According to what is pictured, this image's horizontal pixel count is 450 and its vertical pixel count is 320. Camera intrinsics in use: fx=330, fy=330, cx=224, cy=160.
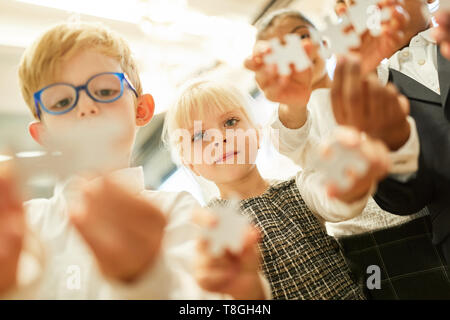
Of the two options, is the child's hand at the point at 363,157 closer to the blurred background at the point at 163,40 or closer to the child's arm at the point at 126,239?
the child's arm at the point at 126,239

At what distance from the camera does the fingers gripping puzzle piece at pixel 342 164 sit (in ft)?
1.01

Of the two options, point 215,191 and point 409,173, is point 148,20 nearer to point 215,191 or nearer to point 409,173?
point 215,191

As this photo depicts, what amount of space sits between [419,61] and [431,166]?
0.23 metres

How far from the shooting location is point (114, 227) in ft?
1.01

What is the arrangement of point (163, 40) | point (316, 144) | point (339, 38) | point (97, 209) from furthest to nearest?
point (163, 40)
point (316, 144)
point (339, 38)
point (97, 209)

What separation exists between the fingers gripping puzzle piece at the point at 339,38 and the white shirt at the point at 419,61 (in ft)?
0.62

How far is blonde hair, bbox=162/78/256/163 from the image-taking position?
646 mm

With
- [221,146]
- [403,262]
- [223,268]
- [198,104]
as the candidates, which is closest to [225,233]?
[223,268]

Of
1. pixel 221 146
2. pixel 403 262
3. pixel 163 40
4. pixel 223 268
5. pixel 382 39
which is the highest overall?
pixel 163 40

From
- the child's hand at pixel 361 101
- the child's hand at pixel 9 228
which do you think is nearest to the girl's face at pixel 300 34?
the child's hand at pixel 361 101

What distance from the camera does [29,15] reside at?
0.64 m

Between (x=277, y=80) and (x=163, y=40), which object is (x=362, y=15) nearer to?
(x=277, y=80)

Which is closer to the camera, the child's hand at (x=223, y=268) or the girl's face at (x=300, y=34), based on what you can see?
the child's hand at (x=223, y=268)

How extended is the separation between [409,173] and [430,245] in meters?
0.28
